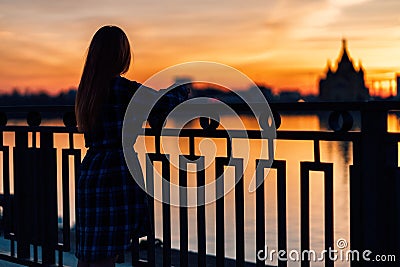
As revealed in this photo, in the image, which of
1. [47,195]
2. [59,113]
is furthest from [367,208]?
[47,195]

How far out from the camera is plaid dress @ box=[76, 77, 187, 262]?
3150mm

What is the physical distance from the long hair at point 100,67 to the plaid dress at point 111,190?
0.18 ft

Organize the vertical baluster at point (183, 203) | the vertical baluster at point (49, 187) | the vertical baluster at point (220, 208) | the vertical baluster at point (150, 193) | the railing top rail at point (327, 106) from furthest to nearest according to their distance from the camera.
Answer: the vertical baluster at point (49, 187)
the vertical baluster at point (150, 193)
the vertical baluster at point (183, 203)
the vertical baluster at point (220, 208)
the railing top rail at point (327, 106)

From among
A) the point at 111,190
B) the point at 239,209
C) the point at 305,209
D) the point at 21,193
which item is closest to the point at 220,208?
the point at 239,209

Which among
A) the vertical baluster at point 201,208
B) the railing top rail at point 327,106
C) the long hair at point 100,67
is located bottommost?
the vertical baluster at point 201,208

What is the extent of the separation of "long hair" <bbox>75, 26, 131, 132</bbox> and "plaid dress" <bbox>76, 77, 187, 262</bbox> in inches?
2.2

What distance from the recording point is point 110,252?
10.8 ft

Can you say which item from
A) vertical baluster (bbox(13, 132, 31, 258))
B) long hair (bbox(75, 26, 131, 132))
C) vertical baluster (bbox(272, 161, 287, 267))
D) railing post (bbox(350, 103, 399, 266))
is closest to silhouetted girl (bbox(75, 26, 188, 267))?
long hair (bbox(75, 26, 131, 132))

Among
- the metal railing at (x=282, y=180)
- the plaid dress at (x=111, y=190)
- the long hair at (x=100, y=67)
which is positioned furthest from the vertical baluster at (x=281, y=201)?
the long hair at (x=100, y=67)

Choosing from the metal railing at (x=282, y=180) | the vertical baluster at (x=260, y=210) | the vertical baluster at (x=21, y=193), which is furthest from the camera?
the vertical baluster at (x=21, y=193)

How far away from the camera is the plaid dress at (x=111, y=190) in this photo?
315 cm

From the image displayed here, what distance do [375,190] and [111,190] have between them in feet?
4.15

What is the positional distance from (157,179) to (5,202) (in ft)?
6.00

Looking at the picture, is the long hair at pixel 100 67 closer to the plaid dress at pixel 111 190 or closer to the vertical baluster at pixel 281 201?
the plaid dress at pixel 111 190
